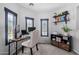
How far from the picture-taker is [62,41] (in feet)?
13.1

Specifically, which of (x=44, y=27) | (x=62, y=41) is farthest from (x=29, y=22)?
(x=62, y=41)

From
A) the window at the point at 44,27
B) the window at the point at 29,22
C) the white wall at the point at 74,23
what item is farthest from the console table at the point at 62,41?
the window at the point at 29,22

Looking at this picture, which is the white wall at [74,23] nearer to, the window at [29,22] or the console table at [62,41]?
the console table at [62,41]

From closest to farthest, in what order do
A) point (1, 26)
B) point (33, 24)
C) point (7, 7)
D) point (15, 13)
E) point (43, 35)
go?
point (1, 26)
point (7, 7)
point (15, 13)
point (33, 24)
point (43, 35)

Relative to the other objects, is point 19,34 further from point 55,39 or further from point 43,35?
point 55,39

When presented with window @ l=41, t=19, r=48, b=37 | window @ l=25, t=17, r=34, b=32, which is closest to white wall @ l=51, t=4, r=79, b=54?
window @ l=41, t=19, r=48, b=37

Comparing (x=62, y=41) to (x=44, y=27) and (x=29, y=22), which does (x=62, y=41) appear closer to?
(x=44, y=27)

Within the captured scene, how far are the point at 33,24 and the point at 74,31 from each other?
5.65 ft

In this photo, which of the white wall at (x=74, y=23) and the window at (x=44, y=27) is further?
the window at (x=44, y=27)

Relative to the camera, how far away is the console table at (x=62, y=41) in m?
3.55

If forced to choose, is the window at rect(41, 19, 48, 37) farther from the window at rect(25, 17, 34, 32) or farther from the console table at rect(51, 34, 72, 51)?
the console table at rect(51, 34, 72, 51)

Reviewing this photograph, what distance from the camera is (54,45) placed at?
438cm

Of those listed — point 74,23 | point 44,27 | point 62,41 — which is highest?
point 74,23

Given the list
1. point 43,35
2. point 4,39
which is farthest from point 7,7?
point 43,35
